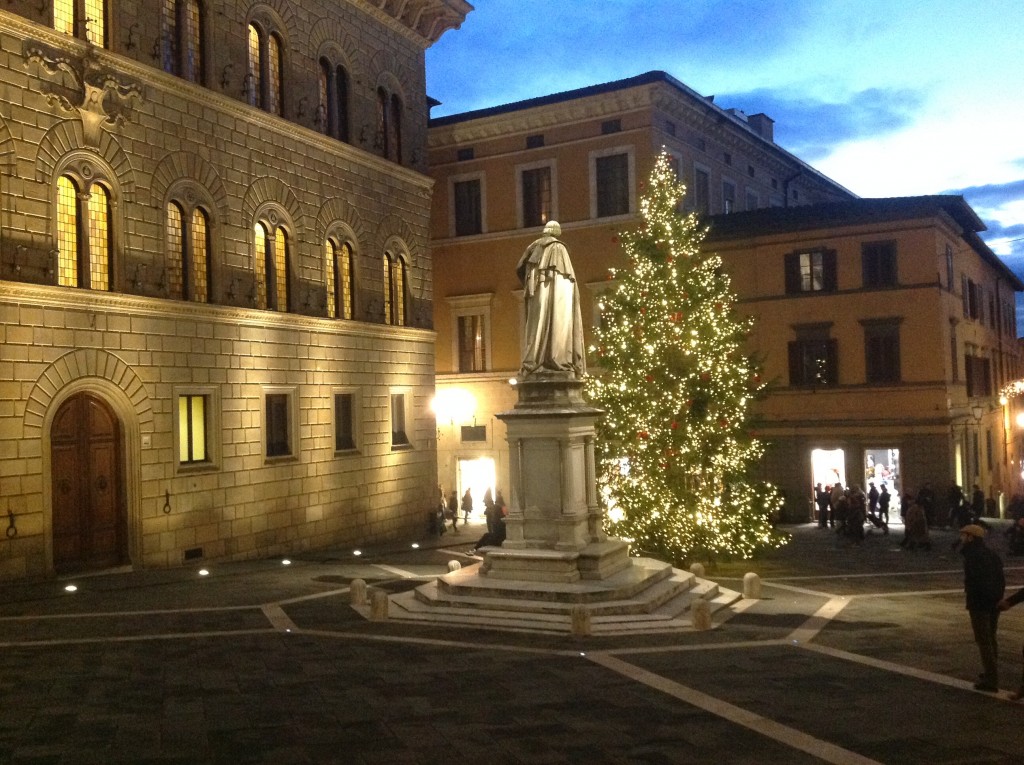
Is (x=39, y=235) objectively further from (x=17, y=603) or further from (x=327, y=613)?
(x=327, y=613)

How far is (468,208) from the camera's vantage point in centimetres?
3819

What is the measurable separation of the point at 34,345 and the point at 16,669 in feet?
26.8

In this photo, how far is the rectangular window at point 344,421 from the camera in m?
26.9

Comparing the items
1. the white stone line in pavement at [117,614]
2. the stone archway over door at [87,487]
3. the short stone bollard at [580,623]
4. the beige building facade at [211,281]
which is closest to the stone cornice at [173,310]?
the beige building facade at [211,281]

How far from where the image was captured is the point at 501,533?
22.6 meters

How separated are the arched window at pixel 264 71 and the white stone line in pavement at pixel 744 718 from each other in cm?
1717

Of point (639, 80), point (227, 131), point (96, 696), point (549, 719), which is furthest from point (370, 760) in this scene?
point (639, 80)

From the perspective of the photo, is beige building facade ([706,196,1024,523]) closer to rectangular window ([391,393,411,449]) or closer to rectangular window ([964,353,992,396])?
rectangular window ([964,353,992,396])

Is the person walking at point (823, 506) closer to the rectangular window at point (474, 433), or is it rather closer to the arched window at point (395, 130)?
the rectangular window at point (474, 433)

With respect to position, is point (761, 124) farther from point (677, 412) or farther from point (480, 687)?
point (480, 687)

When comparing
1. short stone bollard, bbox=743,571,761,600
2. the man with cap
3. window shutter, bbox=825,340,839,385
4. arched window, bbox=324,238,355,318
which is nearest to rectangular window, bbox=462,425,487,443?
arched window, bbox=324,238,355,318

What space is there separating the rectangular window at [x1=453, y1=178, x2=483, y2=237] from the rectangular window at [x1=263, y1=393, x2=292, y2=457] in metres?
14.8

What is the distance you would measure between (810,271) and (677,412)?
15649mm

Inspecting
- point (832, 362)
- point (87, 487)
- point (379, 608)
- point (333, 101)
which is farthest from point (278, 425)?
point (832, 362)
